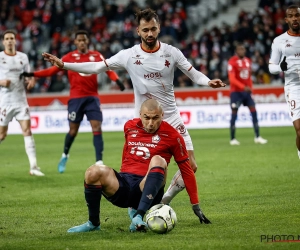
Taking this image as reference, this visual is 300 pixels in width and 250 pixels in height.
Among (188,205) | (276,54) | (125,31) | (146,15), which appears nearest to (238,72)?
(276,54)

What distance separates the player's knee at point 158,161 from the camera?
7223 millimetres

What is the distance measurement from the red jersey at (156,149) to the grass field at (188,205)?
0.55m

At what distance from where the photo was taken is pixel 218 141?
65.9ft

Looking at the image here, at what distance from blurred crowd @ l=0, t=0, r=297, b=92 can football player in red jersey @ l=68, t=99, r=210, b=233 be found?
1942cm

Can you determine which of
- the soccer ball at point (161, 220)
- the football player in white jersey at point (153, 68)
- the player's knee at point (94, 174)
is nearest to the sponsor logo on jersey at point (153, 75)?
the football player in white jersey at point (153, 68)

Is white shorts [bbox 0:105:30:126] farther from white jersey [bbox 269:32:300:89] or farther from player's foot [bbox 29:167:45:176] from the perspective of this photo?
white jersey [bbox 269:32:300:89]

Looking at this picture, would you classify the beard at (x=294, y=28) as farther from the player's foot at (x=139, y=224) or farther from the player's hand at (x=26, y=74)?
the player's foot at (x=139, y=224)

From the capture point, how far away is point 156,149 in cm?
758

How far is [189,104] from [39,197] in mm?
14504

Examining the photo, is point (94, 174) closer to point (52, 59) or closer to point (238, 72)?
point (52, 59)

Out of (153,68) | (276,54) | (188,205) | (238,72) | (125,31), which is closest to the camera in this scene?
(153,68)

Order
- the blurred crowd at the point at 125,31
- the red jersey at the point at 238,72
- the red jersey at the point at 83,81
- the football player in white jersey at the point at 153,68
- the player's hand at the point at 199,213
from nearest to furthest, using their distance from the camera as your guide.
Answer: the player's hand at the point at 199,213 < the football player in white jersey at the point at 153,68 < the red jersey at the point at 83,81 < the red jersey at the point at 238,72 < the blurred crowd at the point at 125,31

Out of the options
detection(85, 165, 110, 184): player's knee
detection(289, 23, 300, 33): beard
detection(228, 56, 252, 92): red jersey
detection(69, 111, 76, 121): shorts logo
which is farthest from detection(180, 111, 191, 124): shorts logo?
detection(85, 165, 110, 184): player's knee

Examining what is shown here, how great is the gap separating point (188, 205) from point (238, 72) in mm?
10542
